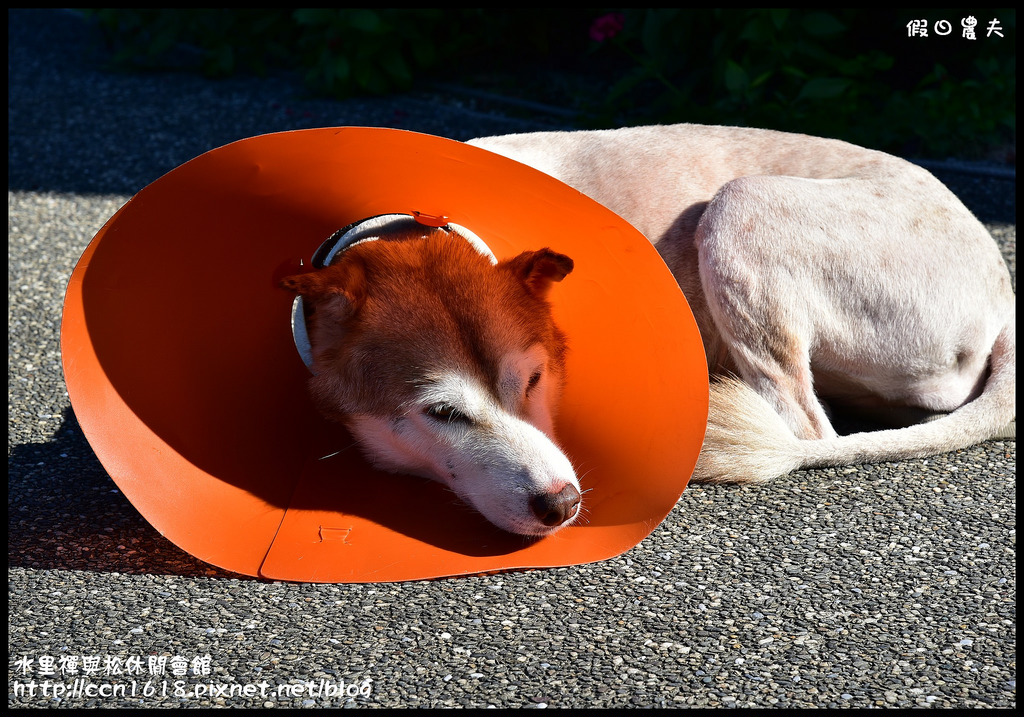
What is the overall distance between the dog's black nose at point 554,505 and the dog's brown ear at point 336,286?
2.50 feet

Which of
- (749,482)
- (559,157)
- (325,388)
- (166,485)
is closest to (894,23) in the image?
(559,157)

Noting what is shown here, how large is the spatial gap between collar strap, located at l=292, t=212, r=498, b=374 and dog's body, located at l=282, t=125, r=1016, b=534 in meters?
0.16

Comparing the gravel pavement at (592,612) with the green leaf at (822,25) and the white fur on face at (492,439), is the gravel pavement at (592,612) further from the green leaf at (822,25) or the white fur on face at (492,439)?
the green leaf at (822,25)

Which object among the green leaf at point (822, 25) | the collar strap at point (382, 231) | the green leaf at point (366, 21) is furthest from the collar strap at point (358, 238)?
the green leaf at point (366, 21)

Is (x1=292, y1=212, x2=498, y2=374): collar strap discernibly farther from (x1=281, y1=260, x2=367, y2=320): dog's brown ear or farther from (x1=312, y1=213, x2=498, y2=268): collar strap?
(x1=281, y1=260, x2=367, y2=320): dog's brown ear

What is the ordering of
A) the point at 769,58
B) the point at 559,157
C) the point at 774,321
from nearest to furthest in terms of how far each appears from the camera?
the point at 774,321
the point at 559,157
the point at 769,58

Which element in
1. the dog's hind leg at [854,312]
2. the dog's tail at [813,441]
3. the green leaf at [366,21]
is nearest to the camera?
the dog's tail at [813,441]

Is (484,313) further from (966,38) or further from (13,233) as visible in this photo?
(966,38)

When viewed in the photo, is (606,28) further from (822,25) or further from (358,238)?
(358,238)

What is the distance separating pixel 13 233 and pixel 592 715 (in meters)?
4.63

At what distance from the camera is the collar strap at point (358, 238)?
2955 mm

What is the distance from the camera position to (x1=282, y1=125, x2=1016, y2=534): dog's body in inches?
115

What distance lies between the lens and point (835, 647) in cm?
220

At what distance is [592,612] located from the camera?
7.67 feet
